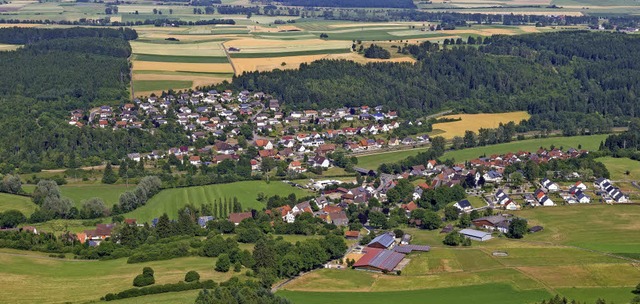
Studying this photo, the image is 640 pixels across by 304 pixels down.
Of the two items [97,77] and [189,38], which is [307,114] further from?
[189,38]

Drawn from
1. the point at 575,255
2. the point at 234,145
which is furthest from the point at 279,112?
the point at 575,255

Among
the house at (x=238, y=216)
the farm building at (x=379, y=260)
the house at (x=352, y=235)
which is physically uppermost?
the farm building at (x=379, y=260)

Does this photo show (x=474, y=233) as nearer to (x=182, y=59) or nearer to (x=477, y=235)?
(x=477, y=235)

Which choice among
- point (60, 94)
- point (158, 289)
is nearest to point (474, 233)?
point (158, 289)

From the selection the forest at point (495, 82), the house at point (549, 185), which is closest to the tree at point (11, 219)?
the house at point (549, 185)

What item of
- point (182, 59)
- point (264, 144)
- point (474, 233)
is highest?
point (182, 59)

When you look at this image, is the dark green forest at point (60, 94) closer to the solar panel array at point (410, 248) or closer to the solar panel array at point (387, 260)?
the solar panel array at point (410, 248)

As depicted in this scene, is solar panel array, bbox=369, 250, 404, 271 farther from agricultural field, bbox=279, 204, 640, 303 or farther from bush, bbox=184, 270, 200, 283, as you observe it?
bush, bbox=184, 270, 200, 283
